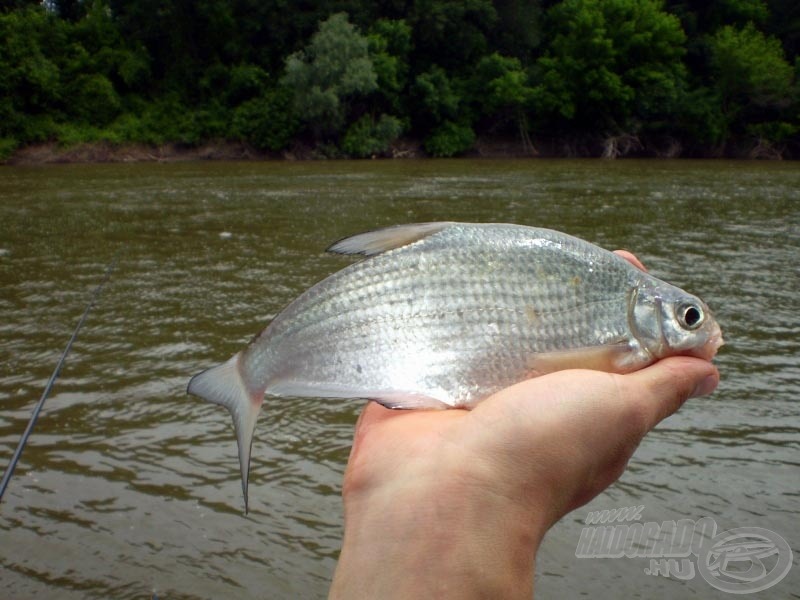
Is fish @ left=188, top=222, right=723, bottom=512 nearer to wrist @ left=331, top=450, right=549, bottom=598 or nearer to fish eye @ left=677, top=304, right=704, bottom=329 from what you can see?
fish eye @ left=677, top=304, right=704, bottom=329

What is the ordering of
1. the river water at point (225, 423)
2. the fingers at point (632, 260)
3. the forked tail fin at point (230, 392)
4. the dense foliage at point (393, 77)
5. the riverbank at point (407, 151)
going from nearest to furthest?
the forked tail fin at point (230, 392) < the fingers at point (632, 260) < the river water at point (225, 423) < the riverbank at point (407, 151) < the dense foliage at point (393, 77)

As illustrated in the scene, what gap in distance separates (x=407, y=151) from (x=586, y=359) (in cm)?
4628

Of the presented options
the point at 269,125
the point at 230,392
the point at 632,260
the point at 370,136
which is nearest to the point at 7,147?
the point at 269,125

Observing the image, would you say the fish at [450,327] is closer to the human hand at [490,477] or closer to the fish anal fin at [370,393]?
the fish anal fin at [370,393]

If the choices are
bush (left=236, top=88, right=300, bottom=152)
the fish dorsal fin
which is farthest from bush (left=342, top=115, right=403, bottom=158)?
the fish dorsal fin

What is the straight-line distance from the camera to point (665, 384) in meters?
2.30

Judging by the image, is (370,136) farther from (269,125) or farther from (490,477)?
(490,477)

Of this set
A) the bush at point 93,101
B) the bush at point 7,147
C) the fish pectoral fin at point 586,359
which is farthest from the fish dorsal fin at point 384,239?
the bush at point 93,101

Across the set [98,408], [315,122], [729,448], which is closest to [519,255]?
[729,448]

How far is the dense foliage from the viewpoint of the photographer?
152ft

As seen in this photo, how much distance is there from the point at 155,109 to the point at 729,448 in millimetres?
50277

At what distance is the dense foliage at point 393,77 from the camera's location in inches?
1825

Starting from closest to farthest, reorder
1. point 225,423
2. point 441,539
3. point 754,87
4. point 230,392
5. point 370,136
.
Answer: point 441,539, point 230,392, point 225,423, point 370,136, point 754,87

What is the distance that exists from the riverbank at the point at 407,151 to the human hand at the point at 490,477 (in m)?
44.2
